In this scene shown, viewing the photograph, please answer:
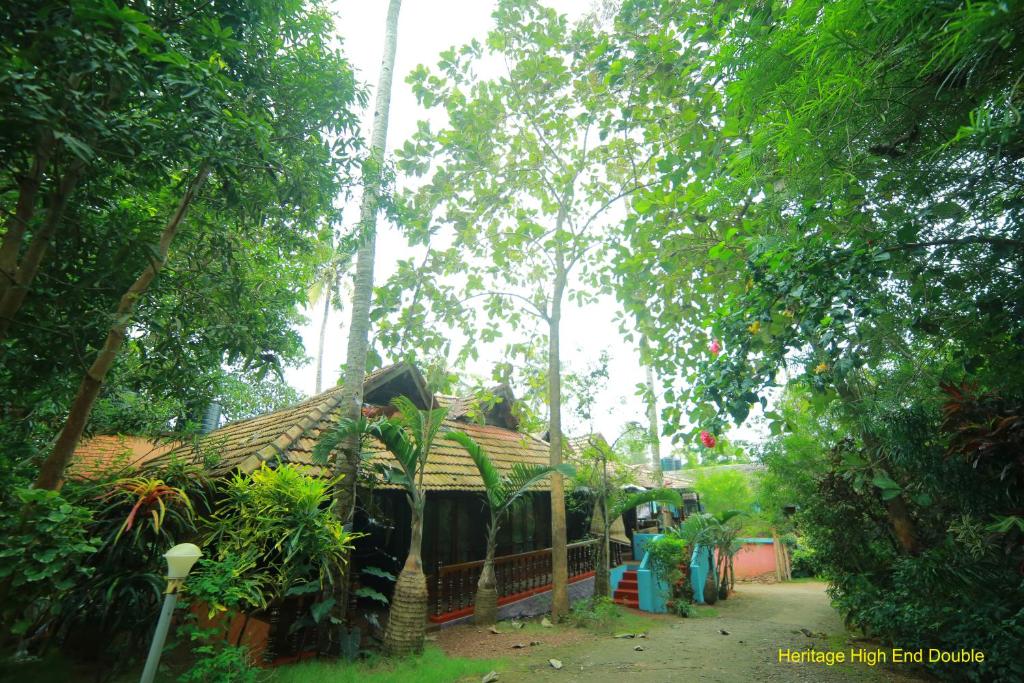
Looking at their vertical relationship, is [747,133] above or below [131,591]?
above

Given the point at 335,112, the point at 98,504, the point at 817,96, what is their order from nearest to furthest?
the point at 817,96 < the point at 98,504 < the point at 335,112

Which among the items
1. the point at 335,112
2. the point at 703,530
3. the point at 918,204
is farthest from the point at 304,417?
the point at 703,530

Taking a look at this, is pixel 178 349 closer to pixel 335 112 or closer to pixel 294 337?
pixel 294 337

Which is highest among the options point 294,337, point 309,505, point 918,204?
point 918,204

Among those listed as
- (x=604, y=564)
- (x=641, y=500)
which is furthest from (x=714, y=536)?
(x=604, y=564)

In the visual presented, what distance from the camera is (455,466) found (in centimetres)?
942

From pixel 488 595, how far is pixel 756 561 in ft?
48.7

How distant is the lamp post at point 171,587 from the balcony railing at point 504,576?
5310mm

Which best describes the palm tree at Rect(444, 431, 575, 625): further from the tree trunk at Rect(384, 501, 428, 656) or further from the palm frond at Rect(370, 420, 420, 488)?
the tree trunk at Rect(384, 501, 428, 656)

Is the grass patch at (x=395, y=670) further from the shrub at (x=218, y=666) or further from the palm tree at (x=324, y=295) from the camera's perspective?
the palm tree at (x=324, y=295)

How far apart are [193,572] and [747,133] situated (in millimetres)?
7186

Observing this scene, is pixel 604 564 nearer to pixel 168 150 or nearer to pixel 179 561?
pixel 179 561

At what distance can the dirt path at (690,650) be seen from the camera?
5961 mm

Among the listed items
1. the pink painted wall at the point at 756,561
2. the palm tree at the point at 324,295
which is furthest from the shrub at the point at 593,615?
the palm tree at the point at 324,295
